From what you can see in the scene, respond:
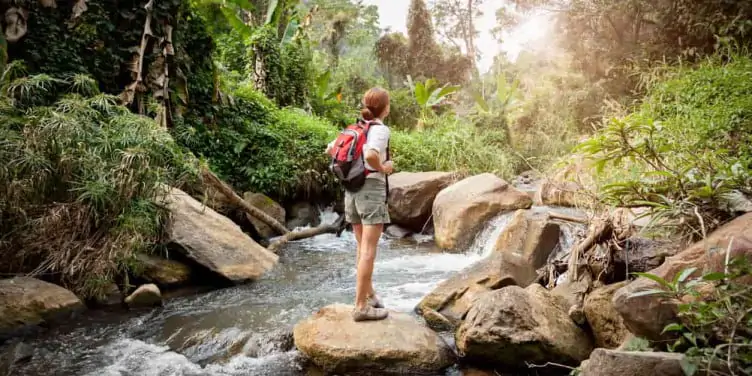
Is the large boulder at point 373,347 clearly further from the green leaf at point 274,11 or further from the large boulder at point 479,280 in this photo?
the green leaf at point 274,11

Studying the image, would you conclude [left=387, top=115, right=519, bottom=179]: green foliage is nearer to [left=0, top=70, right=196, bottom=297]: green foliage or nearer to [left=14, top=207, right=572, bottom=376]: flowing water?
[left=14, top=207, right=572, bottom=376]: flowing water

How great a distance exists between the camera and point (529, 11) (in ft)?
47.3

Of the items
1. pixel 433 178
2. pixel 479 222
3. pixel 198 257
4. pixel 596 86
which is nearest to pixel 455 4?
pixel 596 86

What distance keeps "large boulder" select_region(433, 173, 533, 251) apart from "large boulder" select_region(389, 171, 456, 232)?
85 cm

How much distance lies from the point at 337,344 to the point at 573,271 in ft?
6.62

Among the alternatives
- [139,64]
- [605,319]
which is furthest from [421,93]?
[605,319]

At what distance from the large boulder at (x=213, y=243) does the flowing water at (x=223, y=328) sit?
21 centimetres

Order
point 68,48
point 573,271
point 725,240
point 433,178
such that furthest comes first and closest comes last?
point 433,178, point 68,48, point 573,271, point 725,240

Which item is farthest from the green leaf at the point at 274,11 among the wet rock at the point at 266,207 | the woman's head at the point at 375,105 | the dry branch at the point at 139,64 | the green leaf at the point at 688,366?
the green leaf at the point at 688,366

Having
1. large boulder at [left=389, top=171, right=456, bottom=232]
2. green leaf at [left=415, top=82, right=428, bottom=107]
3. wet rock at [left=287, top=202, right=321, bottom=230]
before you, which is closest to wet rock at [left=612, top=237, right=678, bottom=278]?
large boulder at [left=389, top=171, right=456, bottom=232]

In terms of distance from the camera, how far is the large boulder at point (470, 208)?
7590mm

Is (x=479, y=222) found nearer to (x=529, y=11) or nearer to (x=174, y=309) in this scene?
(x=174, y=309)

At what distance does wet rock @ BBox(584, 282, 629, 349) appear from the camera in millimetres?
3191

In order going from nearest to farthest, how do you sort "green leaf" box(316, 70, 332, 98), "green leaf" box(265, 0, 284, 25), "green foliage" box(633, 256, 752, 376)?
"green foliage" box(633, 256, 752, 376)
"green leaf" box(265, 0, 284, 25)
"green leaf" box(316, 70, 332, 98)
